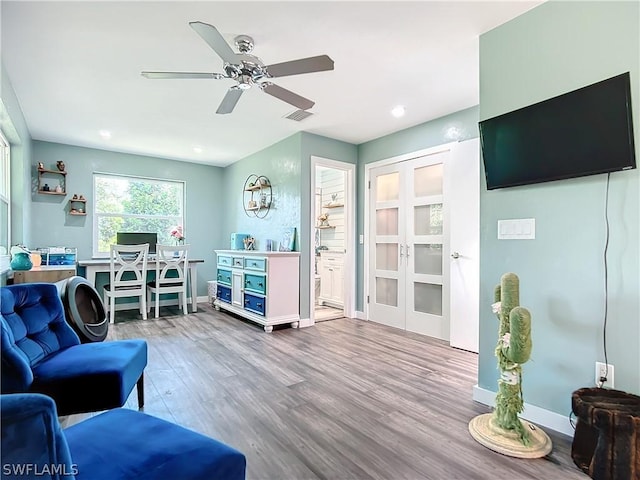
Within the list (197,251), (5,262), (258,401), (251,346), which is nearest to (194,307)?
(197,251)

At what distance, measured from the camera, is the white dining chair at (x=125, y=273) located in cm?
437

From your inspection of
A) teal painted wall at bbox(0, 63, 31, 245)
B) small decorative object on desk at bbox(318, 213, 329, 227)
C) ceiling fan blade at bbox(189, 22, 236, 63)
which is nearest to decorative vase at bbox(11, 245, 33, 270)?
teal painted wall at bbox(0, 63, 31, 245)

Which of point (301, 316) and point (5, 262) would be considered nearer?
point (5, 262)

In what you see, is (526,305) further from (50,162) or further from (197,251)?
(50,162)

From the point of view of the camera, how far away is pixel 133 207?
5520 mm

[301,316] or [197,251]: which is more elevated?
[197,251]

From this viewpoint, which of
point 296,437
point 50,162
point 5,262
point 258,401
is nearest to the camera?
point 296,437

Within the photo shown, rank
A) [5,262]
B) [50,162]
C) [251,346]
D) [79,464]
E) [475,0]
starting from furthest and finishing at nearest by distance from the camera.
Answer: [50,162] < [251,346] < [5,262] < [475,0] < [79,464]

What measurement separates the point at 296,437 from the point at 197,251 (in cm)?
487

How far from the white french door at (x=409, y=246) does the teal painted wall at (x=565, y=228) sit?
1553 mm

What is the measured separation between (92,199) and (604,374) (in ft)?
20.2

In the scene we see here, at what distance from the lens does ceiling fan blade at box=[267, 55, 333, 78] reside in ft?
6.71

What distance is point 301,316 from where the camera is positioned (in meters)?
4.29
